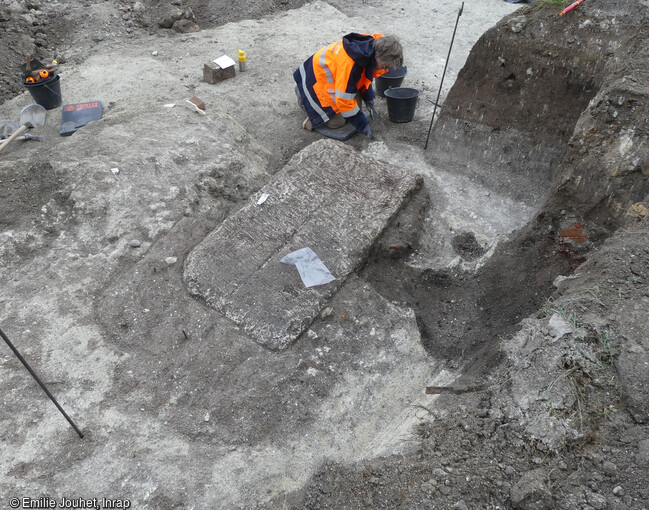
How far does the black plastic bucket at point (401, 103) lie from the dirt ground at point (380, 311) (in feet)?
0.79

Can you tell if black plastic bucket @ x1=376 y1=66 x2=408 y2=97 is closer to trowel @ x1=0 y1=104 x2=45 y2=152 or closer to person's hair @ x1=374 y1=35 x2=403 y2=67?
person's hair @ x1=374 y1=35 x2=403 y2=67

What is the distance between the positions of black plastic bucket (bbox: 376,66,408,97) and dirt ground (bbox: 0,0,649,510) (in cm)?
38

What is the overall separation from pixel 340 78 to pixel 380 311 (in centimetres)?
290

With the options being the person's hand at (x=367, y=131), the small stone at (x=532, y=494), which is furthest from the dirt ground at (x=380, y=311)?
the person's hand at (x=367, y=131)

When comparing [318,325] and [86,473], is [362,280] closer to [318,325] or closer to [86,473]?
[318,325]

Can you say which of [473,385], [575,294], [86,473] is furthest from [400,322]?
[86,473]

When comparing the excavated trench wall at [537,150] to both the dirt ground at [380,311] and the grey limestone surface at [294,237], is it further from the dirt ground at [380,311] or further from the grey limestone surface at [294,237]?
the grey limestone surface at [294,237]

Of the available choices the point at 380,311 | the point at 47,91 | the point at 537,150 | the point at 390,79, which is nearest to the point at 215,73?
the point at 47,91

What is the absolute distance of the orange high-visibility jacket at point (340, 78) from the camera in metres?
5.26

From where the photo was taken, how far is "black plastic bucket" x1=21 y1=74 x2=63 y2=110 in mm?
5844

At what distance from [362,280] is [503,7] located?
24.9ft

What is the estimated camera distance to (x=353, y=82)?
5336mm

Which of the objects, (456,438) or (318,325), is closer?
(456,438)

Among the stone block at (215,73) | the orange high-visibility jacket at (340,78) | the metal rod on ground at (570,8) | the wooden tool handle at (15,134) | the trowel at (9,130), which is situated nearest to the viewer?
the metal rod on ground at (570,8)
